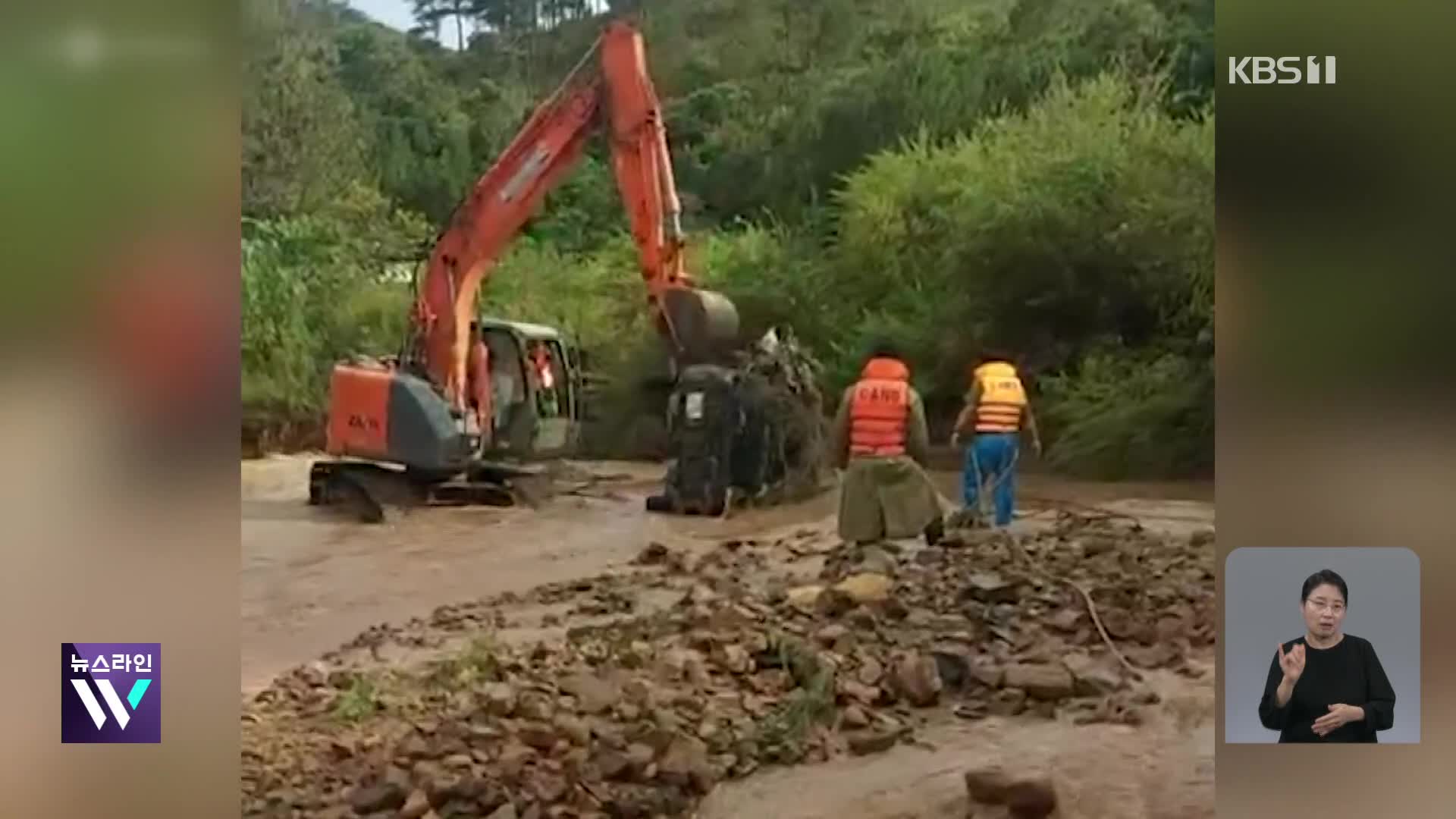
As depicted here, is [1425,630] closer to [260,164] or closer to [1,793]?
[260,164]

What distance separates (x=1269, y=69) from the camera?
2.12m

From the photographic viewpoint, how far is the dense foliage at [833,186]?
2.14 meters

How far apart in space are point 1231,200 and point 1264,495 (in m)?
0.46

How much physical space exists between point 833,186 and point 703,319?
295 mm

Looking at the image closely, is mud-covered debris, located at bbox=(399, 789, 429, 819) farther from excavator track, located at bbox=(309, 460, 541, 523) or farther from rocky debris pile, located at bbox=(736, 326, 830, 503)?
rocky debris pile, located at bbox=(736, 326, 830, 503)

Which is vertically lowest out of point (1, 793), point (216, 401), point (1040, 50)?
point (1, 793)

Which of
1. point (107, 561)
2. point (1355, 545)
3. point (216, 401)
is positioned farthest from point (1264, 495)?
point (107, 561)

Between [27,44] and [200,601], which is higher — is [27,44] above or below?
above

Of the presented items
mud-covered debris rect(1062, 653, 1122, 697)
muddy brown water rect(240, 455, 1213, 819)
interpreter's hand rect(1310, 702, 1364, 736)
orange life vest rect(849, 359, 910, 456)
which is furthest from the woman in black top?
orange life vest rect(849, 359, 910, 456)

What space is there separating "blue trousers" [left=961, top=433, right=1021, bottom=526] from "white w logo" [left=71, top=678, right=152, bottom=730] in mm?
1345

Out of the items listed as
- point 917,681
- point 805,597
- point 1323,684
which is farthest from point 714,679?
point 1323,684

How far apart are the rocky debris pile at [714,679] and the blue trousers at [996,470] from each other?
62 millimetres

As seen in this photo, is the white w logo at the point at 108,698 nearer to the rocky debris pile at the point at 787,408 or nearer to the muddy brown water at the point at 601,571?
the muddy brown water at the point at 601,571

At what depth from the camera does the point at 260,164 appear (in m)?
2.18
